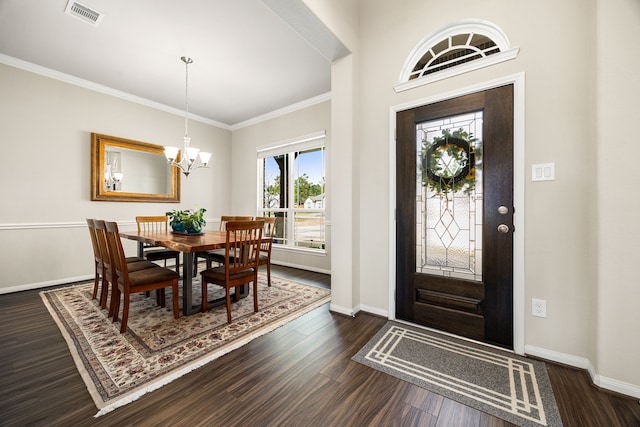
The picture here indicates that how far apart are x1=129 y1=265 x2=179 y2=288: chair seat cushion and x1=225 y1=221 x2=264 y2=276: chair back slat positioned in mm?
561

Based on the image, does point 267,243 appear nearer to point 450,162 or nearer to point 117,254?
point 117,254

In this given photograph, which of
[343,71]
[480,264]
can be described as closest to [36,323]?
[343,71]

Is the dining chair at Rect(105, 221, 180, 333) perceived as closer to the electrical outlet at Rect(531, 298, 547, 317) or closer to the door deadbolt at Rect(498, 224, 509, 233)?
the door deadbolt at Rect(498, 224, 509, 233)

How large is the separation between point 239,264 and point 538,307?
8.30ft

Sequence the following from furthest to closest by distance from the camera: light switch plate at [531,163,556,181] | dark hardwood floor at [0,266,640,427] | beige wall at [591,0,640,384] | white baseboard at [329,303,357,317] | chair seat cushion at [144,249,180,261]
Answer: chair seat cushion at [144,249,180,261], white baseboard at [329,303,357,317], light switch plate at [531,163,556,181], beige wall at [591,0,640,384], dark hardwood floor at [0,266,640,427]

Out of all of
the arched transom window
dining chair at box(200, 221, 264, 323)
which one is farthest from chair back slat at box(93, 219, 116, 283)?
the arched transom window

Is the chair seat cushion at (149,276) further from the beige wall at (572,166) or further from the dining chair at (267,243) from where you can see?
the beige wall at (572,166)

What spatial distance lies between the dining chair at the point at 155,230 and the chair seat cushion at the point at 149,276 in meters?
0.91

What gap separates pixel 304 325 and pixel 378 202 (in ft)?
4.60

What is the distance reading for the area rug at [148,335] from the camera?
162cm

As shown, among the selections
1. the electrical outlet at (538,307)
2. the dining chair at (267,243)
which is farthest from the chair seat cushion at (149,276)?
the electrical outlet at (538,307)

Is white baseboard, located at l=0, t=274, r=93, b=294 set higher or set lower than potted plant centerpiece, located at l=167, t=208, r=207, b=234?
lower

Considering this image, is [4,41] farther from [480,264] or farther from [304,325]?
[480,264]

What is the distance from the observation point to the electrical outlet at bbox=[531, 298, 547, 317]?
1.86 m
